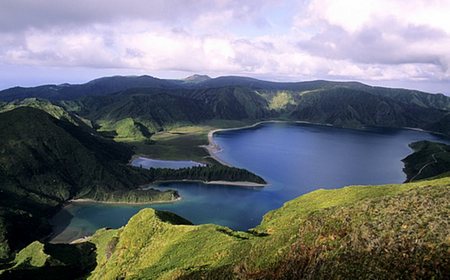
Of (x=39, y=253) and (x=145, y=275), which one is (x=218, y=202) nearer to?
(x=39, y=253)

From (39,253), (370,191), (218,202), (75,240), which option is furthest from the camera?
(218,202)

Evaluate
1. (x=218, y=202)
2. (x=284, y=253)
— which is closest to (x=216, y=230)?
(x=284, y=253)

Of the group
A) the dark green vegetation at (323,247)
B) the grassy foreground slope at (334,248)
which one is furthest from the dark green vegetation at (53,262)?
the grassy foreground slope at (334,248)

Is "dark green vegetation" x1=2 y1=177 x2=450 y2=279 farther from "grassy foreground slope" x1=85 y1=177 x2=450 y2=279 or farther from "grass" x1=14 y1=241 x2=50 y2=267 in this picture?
"grass" x1=14 y1=241 x2=50 y2=267

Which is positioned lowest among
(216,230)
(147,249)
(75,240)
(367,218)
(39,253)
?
(75,240)

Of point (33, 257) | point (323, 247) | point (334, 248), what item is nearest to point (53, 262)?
point (33, 257)

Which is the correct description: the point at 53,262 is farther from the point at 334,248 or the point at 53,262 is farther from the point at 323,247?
the point at 334,248

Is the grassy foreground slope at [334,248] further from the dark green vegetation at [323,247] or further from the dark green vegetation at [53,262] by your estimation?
the dark green vegetation at [53,262]

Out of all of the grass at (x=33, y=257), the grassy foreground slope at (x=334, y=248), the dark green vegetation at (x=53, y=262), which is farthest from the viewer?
the grass at (x=33, y=257)
